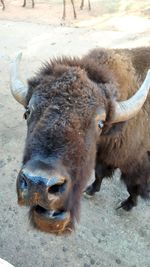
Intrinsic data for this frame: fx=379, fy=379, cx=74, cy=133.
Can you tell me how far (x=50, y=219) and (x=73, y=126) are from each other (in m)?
0.74

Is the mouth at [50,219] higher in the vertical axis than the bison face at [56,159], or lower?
→ lower

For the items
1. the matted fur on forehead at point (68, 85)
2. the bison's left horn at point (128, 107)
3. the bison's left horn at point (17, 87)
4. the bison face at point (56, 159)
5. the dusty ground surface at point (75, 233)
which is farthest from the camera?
the dusty ground surface at point (75, 233)

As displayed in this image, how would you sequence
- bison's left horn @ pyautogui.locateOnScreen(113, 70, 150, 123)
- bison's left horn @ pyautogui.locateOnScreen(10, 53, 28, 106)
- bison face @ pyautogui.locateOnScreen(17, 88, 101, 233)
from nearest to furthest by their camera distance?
bison face @ pyautogui.locateOnScreen(17, 88, 101, 233), bison's left horn @ pyautogui.locateOnScreen(113, 70, 150, 123), bison's left horn @ pyautogui.locateOnScreen(10, 53, 28, 106)

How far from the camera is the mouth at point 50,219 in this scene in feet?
9.61

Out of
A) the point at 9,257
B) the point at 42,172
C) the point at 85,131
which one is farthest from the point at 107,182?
the point at 42,172

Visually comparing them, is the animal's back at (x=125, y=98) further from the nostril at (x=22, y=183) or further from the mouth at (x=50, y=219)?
the nostril at (x=22, y=183)

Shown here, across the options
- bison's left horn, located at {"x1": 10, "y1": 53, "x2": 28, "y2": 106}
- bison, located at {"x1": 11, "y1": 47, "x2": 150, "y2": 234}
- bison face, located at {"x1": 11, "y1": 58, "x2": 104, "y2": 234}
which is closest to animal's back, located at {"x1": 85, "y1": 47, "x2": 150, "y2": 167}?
bison, located at {"x1": 11, "y1": 47, "x2": 150, "y2": 234}

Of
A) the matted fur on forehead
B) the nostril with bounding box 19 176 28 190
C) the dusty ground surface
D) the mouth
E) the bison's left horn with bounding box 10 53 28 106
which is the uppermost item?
the matted fur on forehead

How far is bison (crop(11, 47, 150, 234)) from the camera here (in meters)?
2.72

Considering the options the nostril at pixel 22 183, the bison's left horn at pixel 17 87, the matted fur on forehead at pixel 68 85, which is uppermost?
the matted fur on forehead at pixel 68 85

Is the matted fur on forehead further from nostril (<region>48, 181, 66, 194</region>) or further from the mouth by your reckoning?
the mouth

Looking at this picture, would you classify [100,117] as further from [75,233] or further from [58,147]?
[75,233]

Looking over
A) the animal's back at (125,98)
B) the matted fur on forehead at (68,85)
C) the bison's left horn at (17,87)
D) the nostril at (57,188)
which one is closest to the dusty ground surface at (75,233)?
the animal's back at (125,98)

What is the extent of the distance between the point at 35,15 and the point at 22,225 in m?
10.6
